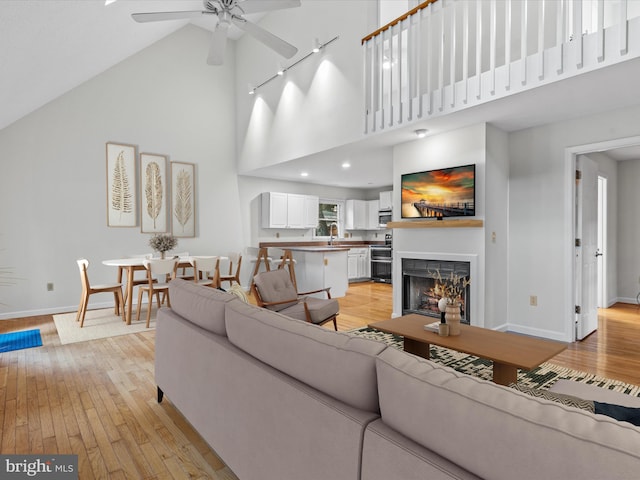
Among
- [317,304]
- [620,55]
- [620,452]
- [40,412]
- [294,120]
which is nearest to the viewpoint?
[620,452]

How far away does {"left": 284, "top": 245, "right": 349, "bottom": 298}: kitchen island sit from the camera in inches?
253

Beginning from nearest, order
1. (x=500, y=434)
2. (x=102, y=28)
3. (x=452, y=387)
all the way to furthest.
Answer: (x=500, y=434), (x=452, y=387), (x=102, y=28)

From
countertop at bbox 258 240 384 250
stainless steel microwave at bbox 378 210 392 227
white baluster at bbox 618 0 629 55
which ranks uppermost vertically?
white baluster at bbox 618 0 629 55

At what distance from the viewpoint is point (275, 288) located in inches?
152

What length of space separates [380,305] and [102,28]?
209 inches

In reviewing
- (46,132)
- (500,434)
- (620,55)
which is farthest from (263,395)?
(46,132)

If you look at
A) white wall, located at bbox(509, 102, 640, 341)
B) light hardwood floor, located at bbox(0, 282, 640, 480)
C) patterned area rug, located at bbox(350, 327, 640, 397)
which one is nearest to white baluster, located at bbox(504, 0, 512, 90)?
white wall, located at bbox(509, 102, 640, 341)

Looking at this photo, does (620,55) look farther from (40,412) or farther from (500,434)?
(40,412)

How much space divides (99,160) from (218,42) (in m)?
3.43

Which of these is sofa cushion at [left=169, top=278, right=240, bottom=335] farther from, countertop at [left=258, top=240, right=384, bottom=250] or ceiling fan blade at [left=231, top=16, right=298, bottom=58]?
countertop at [left=258, top=240, right=384, bottom=250]

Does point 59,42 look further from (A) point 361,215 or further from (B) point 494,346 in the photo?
(A) point 361,215

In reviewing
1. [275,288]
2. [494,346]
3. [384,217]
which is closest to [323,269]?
[275,288]

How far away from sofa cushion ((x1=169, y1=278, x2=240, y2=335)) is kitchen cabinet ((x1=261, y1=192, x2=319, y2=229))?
517cm

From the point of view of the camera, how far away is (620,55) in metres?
Answer: 2.56
